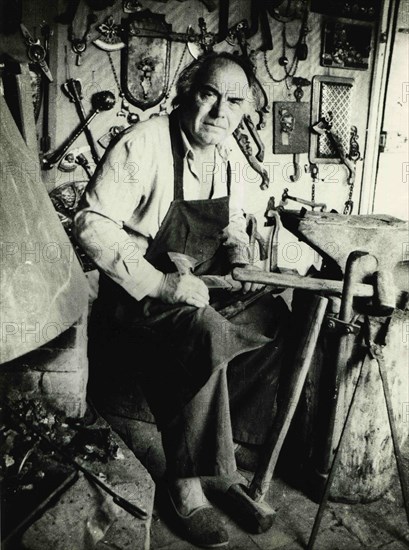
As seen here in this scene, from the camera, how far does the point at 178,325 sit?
218 centimetres

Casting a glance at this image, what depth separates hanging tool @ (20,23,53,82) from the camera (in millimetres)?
3846

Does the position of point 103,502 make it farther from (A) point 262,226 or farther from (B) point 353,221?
(A) point 262,226

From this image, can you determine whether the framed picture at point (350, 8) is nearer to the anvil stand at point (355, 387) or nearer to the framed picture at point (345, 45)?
the framed picture at point (345, 45)

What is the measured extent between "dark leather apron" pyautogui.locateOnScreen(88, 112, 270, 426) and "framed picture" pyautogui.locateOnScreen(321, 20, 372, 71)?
10.0ft

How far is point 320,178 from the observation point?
526 cm

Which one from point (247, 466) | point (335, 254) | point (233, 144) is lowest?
→ point (247, 466)

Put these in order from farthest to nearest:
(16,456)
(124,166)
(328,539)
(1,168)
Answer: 1. (124,166)
2. (328,539)
3. (16,456)
4. (1,168)

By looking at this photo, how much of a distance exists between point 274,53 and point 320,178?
1245mm

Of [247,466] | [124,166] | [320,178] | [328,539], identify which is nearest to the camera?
[328,539]

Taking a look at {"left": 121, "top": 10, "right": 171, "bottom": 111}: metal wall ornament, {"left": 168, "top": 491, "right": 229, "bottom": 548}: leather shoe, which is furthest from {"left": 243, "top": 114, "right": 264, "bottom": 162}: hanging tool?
{"left": 168, "top": 491, "right": 229, "bottom": 548}: leather shoe

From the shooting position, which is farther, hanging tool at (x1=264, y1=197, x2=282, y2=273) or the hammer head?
hanging tool at (x1=264, y1=197, x2=282, y2=273)

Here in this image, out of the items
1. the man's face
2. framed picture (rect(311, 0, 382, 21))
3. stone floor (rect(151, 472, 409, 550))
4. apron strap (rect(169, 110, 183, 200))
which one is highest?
framed picture (rect(311, 0, 382, 21))

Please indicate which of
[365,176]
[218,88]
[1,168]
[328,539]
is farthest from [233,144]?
[1,168]

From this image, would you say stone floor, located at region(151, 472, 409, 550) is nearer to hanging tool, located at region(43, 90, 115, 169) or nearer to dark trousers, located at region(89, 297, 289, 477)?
dark trousers, located at region(89, 297, 289, 477)
